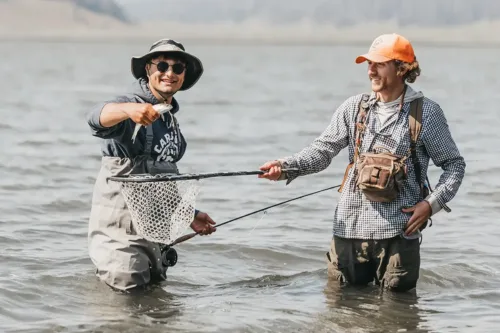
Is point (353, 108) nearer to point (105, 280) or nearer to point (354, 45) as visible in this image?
point (105, 280)

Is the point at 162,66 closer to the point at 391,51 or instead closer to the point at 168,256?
the point at 168,256

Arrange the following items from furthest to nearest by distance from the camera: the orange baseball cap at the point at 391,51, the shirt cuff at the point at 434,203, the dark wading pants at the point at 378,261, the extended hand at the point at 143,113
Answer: the dark wading pants at the point at 378,261, the shirt cuff at the point at 434,203, the orange baseball cap at the point at 391,51, the extended hand at the point at 143,113

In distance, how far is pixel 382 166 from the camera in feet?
23.3

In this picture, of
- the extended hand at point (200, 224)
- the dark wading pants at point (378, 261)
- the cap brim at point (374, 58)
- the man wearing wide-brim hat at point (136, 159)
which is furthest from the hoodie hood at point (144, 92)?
the dark wading pants at point (378, 261)

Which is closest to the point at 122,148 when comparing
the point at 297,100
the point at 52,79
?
the point at 297,100

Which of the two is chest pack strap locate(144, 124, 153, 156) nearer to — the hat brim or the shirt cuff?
the hat brim

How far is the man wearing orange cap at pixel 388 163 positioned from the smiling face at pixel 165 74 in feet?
2.68

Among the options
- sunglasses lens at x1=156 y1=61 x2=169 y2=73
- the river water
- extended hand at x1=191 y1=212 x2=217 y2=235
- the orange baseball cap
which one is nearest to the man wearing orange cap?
the orange baseball cap

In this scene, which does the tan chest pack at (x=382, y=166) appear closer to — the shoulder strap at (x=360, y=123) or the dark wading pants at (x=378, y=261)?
the shoulder strap at (x=360, y=123)

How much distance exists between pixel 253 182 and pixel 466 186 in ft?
8.74

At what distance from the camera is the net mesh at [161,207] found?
727 centimetres

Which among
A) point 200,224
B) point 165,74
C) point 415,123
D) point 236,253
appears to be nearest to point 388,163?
point 415,123

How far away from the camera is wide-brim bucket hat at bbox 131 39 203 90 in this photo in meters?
7.36

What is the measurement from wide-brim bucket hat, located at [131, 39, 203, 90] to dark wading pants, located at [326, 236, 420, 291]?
1.44m
